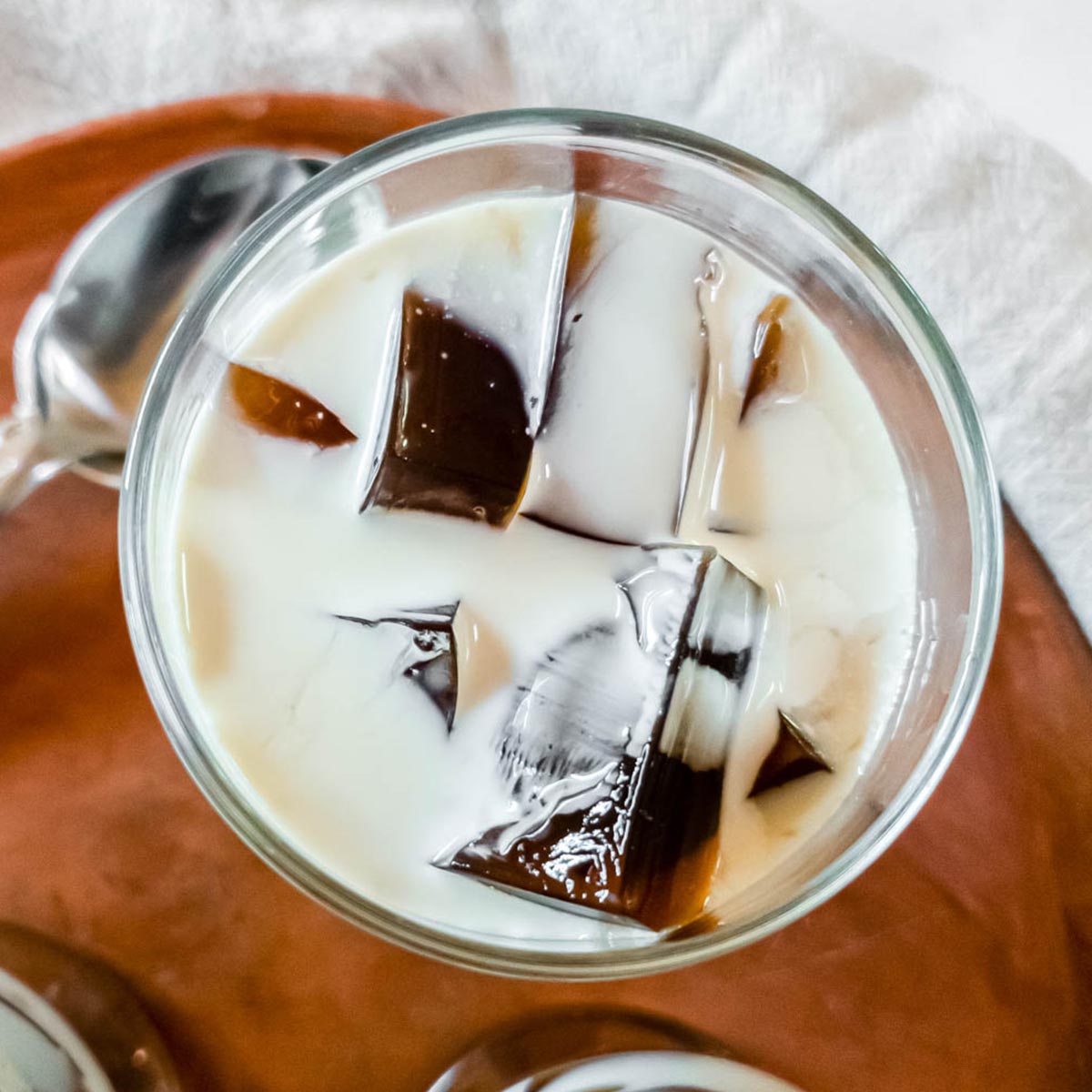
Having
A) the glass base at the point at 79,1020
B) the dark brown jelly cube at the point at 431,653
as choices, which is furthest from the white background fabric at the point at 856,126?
the glass base at the point at 79,1020

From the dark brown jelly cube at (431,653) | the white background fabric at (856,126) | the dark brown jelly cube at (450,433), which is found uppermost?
the white background fabric at (856,126)

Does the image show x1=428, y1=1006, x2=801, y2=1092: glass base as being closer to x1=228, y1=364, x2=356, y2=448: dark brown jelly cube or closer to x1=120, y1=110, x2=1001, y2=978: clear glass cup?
x1=120, y1=110, x2=1001, y2=978: clear glass cup

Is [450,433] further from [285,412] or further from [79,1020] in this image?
[79,1020]

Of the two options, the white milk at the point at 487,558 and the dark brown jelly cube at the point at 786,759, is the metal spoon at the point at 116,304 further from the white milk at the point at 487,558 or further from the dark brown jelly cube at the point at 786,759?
the dark brown jelly cube at the point at 786,759

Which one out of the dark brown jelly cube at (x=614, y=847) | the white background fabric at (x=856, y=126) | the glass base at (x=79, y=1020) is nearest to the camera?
the dark brown jelly cube at (x=614, y=847)

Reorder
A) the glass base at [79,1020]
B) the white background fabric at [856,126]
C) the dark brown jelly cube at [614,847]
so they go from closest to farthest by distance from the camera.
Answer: the dark brown jelly cube at [614,847] < the glass base at [79,1020] < the white background fabric at [856,126]

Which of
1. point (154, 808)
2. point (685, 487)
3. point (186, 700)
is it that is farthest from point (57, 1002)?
point (685, 487)

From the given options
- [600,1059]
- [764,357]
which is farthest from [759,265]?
[600,1059]
